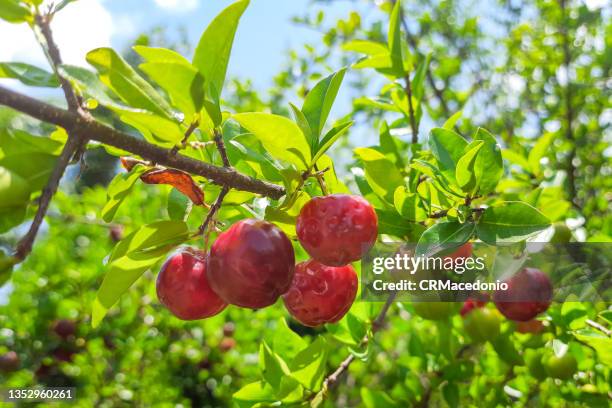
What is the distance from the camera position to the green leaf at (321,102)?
3.09ft

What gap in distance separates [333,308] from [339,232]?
0.19 m

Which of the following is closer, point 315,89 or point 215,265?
point 215,265

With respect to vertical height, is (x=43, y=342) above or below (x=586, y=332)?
below

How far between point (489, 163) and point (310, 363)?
1.90 ft

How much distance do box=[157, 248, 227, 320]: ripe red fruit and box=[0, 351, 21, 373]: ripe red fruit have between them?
8.35ft

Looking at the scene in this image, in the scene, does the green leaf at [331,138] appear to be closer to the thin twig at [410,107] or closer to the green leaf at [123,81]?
the green leaf at [123,81]

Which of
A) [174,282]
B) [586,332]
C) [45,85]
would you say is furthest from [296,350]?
[45,85]

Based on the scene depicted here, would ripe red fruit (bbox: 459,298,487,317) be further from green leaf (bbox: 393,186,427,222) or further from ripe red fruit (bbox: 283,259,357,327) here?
ripe red fruit (bbox: 283,259,357,327)

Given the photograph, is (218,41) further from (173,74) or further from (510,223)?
(510,223)

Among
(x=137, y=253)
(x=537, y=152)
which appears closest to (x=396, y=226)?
(x=137, y=253)

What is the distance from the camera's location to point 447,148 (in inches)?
40.8

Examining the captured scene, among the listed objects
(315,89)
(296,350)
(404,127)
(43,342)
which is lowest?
(43,342)

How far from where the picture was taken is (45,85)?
0.78 m

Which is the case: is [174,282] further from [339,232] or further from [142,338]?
[142,338]
